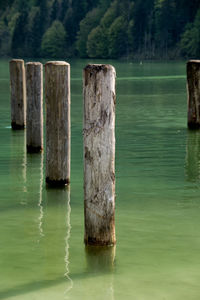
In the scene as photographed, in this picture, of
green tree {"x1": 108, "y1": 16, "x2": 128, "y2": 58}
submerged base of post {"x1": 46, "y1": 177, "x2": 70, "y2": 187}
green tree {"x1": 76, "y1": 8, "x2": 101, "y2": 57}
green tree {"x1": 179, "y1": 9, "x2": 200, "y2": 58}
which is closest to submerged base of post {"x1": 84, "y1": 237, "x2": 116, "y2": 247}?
submerged base of post {"x1": 46, "y1": 177, "x2": 70, "y2": 187}

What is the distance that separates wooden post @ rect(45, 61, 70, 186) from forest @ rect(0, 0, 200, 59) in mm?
114240

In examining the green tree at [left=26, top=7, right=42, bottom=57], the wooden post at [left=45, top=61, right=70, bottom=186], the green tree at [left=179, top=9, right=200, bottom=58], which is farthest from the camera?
the green tree at [left=26, top=7, right=42, bottom=57]


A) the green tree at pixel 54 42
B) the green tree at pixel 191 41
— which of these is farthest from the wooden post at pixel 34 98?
the green tree at pixel 54 42

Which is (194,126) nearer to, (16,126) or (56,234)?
(16,126)

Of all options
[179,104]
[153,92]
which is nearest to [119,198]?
[179,104]

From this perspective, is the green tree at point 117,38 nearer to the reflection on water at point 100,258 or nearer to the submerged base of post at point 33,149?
the submerged base of post at point 33,149

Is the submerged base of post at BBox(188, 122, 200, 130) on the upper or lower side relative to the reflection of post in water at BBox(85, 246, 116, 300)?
lower

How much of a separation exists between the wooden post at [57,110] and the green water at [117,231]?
563mm

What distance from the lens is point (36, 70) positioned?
13812mm

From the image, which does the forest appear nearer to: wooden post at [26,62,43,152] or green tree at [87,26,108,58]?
green tree at [87,26,108,58]

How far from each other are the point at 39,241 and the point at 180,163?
19.7 feet

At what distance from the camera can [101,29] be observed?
156500mm

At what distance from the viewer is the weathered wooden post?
24.7ft

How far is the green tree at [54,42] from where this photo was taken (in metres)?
171
